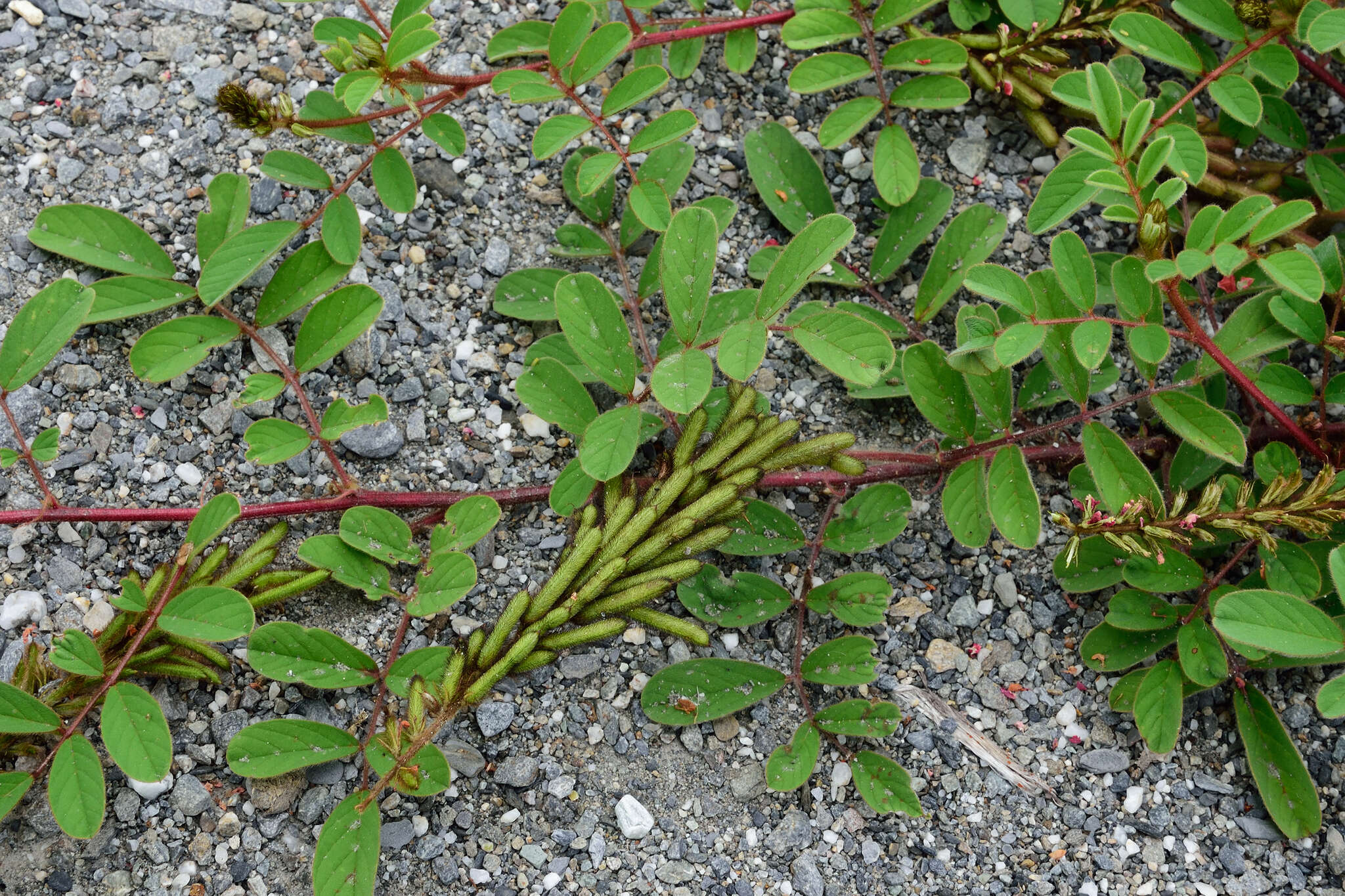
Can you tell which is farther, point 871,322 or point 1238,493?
point 1238,493

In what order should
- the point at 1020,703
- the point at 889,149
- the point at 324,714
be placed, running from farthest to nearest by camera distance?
the point at 889,149 < the point at 1020,703 < the point at 324,714

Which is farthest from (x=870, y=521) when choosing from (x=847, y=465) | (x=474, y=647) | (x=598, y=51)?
(x=598, y=51)

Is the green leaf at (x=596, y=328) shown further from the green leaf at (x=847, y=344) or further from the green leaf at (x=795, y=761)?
the green leaf at (x=795, y=761)

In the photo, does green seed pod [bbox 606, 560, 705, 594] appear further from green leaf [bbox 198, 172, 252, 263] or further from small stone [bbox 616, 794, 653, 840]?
green leaf [bbox 198, 172, 252, 263]

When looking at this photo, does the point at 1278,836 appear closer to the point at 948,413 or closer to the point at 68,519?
the point at 948,413

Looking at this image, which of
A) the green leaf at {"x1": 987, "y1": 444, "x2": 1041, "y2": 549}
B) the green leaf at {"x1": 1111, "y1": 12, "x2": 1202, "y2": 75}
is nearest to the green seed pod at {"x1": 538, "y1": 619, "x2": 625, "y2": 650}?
the green leaf at {"x1": 987, "y1": 444, "x2": 1041, "y2": 549}

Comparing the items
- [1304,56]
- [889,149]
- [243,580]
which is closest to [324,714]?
[243,580]

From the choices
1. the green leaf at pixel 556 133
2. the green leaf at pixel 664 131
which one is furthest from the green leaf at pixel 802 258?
the green leaf at pixel 556 133
